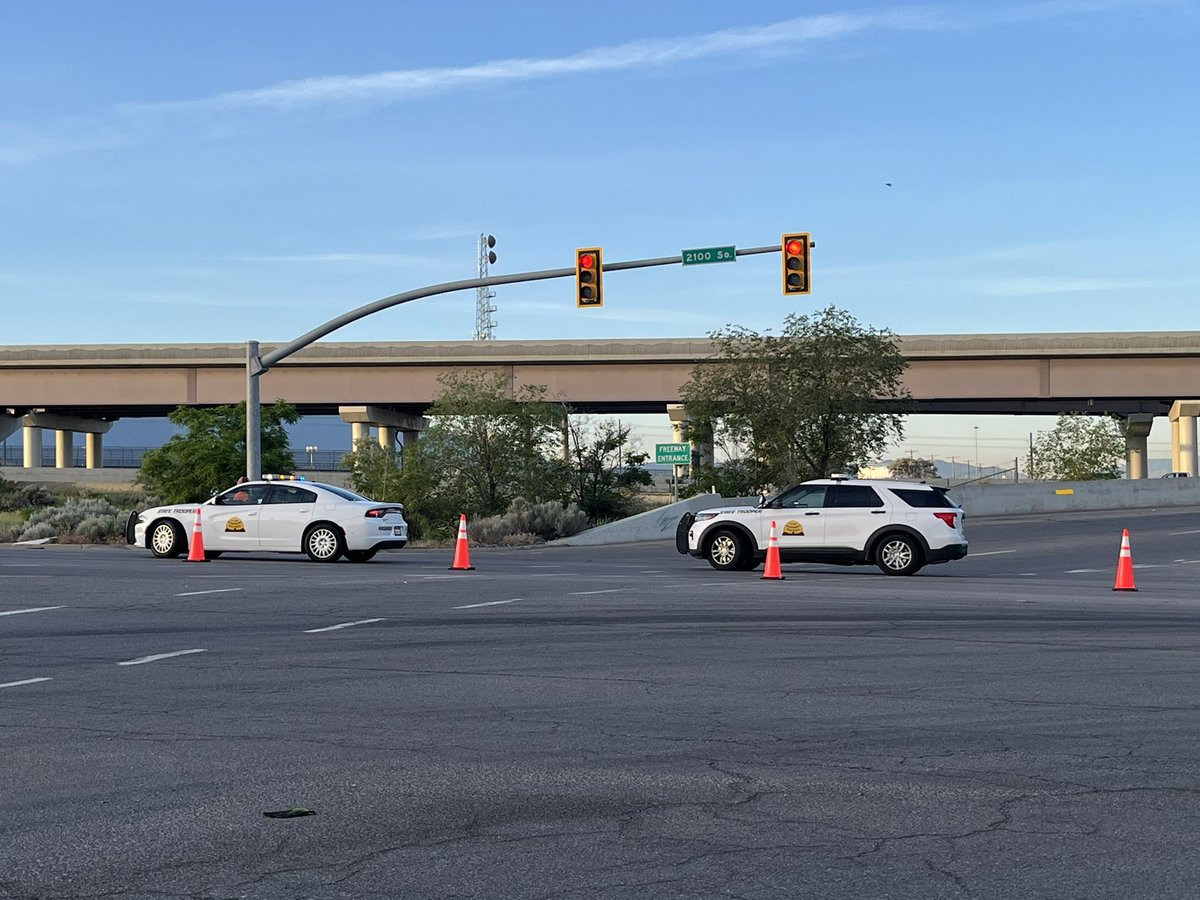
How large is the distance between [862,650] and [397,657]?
4.07m

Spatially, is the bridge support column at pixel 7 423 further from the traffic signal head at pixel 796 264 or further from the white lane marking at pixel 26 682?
the white lane marking at pixel 26 682

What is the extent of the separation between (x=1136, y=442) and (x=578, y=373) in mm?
31947

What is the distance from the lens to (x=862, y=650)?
13570 mm

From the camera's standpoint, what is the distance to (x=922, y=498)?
25.9 m

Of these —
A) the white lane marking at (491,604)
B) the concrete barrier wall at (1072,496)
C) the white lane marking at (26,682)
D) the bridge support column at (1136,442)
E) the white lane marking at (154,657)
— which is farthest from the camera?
the bridge support column at (1136,442)

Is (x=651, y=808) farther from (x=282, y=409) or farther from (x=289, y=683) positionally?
(x=282, y=409)

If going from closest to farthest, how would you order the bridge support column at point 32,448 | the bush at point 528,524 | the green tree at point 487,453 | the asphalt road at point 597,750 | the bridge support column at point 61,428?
the asphalt road at point 597,750
the bush at point 528,524
the green tree at point 487,453
the bridge support column at point 61,428
the bridge support column at point 32,448

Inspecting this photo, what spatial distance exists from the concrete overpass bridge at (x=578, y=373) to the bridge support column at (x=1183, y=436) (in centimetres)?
7

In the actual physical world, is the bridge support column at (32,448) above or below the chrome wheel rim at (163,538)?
above

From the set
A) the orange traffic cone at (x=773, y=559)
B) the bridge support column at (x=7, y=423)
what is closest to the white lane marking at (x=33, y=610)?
the orange traffic cone at (x=773, y=559)

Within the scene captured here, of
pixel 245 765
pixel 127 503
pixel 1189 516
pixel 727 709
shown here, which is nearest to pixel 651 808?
pixel 245 765

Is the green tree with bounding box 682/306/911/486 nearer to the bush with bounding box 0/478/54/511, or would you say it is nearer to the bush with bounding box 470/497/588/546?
the bush with bounding box 470/497/588/546

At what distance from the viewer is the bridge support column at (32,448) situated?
94369 millimetres

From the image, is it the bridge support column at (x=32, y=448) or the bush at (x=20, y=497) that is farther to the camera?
the bridge support column at (x=32, y=448)
